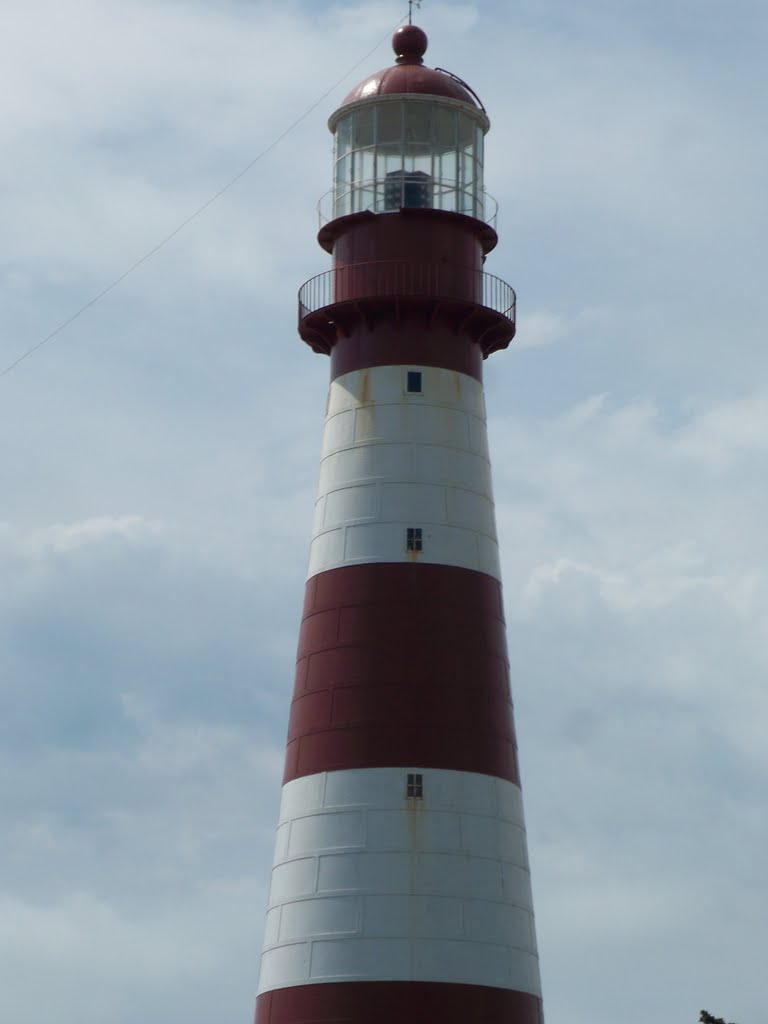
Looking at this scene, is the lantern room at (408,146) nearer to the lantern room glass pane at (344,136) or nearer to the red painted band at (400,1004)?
the lantern room glass pane at (344,136)

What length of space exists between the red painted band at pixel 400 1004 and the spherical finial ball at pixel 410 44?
16744mm

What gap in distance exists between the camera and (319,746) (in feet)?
119

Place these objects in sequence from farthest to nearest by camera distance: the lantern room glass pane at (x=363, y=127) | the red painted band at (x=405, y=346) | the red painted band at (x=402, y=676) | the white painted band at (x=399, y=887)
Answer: the lantern room glass pane at (x=363, y=127), the red painted band at (x=405, y=346), the red painted band at (x=402, y=676), the white painted band at (x=399, y=887)

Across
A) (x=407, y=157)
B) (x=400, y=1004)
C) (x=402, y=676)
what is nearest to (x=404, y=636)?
(x=402, y=676)

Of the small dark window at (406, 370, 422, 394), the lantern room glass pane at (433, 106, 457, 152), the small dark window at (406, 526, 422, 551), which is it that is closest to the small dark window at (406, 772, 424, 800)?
the small dark window at (406, 526, 422, 551)

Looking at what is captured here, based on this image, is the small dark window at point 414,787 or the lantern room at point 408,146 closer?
the small dark window at point 414,787

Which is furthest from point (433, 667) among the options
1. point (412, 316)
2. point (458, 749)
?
point (412, 316)

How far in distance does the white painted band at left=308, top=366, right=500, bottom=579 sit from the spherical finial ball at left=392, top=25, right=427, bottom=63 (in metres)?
6.32

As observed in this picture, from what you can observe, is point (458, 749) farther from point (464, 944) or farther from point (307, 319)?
point (307, 319)

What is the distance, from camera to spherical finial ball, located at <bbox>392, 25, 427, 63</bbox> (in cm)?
4056

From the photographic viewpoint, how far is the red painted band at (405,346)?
38.2 metres

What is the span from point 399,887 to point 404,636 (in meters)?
4.13

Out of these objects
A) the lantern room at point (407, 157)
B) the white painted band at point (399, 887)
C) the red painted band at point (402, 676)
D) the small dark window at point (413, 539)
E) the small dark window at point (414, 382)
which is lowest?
the white painted band at point (399, 887)

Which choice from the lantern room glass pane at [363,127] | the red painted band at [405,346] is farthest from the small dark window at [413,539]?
the lantern room glass pane at [363,127]
